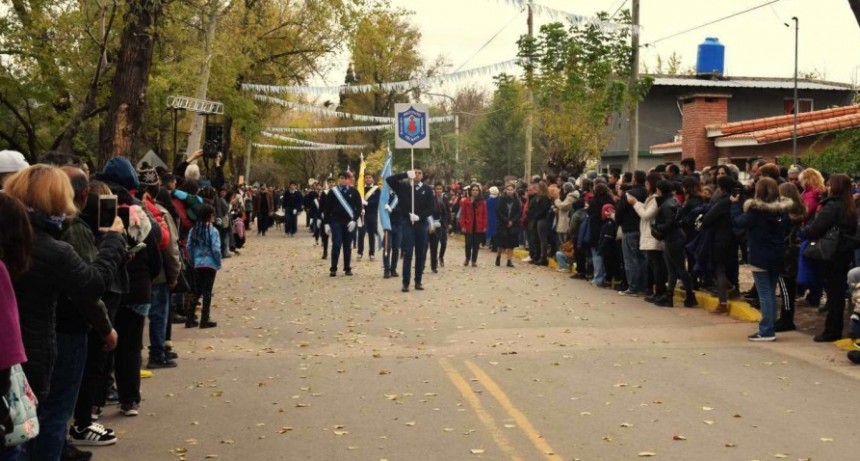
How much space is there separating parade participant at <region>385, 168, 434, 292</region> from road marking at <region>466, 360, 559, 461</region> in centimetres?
771

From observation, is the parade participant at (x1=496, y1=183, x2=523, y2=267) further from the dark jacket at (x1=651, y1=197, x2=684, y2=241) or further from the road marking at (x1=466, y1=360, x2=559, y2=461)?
the road marking at (x1=466, y1=360, x2=559, y2=461)

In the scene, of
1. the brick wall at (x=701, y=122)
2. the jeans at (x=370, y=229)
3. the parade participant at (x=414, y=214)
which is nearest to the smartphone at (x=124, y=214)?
the parade participant at (x=414, y=214)

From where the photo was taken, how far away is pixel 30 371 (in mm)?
4895

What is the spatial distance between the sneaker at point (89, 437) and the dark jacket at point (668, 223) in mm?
9901

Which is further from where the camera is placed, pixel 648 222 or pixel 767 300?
pixel 648 222

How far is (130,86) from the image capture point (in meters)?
15.3

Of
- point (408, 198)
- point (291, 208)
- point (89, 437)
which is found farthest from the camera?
point (291, 208)

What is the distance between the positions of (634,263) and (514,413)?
9411 millimetres

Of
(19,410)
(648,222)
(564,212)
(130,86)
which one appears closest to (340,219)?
(564,212)

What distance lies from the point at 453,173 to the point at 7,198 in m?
59.4

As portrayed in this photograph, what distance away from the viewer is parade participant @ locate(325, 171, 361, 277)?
20984 millimetres

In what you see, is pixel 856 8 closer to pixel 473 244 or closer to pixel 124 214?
pixel 124 214

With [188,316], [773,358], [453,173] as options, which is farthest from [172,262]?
[453,173]

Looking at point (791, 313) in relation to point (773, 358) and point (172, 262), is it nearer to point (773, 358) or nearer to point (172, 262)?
point (773, 358)
